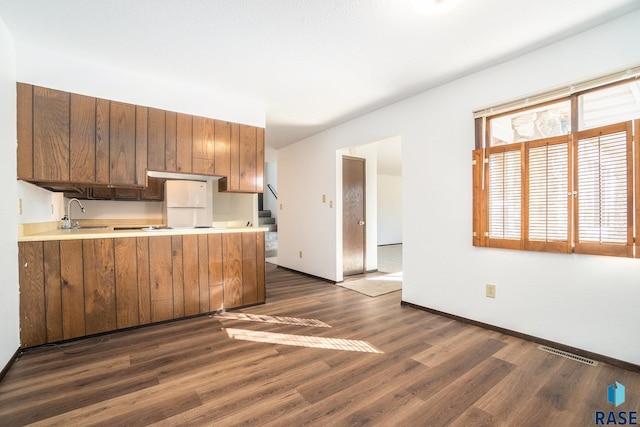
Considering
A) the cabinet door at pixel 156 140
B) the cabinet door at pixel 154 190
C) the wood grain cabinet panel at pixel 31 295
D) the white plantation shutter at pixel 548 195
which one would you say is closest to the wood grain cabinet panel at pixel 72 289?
the wood grain cabinet panel at pixel 31 295

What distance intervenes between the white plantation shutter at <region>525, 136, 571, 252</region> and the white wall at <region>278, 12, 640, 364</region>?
0.15 meters

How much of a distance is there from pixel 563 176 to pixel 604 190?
274 millimetres

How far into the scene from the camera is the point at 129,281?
2.70 metres

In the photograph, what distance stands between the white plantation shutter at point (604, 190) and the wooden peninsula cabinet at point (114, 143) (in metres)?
3.25

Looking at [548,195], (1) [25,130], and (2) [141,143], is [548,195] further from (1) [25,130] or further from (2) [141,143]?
(1) [25,130]

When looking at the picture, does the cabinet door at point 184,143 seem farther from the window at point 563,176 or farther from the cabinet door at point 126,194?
the window at point 563,176

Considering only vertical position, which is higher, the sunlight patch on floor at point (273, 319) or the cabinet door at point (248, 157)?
the cabinet door at point (248, 157)

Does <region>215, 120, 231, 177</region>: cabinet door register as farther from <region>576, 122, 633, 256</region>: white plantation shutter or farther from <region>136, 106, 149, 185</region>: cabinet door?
<region>576, 122, 633, 256</region>: white plantation shutter

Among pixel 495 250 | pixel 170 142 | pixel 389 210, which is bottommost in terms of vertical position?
pixel 495 250

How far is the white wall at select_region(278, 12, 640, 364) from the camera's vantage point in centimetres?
204

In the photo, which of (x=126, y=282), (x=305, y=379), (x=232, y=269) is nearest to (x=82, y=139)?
(x=126, y=282)

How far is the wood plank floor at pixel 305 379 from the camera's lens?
1557 millimetres

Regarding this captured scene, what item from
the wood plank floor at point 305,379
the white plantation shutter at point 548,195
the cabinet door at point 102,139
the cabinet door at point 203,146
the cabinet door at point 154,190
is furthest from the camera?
the cabinet door at point 154,190

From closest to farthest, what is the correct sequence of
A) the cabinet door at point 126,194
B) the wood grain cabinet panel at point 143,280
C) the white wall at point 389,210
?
the wood grain cabinet panel at point 143,280 → the cabinet door at point 126,194 → the white wall at point 389,210
